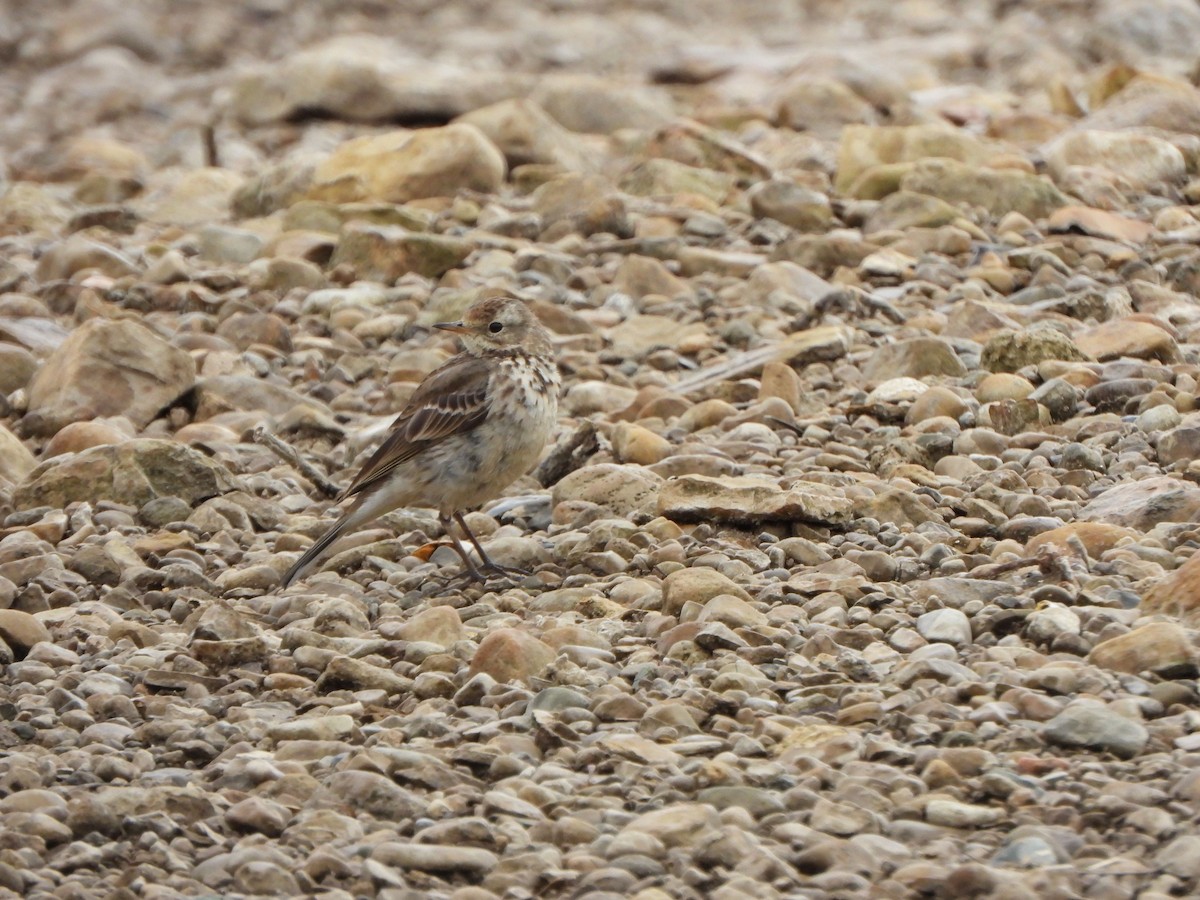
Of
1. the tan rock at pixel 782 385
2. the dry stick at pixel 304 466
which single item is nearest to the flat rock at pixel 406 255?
the dry stick at pixel 304 466

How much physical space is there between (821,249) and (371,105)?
6.63 meters

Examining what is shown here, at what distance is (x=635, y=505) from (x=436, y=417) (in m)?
0.97

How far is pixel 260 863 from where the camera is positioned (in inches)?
192

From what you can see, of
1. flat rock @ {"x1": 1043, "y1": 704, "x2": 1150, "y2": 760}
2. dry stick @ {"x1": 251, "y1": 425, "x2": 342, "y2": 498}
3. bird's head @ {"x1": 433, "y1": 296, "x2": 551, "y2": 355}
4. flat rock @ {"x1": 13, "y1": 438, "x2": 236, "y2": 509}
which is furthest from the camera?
dry stick @ {"x1": 251, "y1": 425, "x2": 342, "y2": 498}

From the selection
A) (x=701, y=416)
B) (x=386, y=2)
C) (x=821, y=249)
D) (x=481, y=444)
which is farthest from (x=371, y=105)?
(x=386, y=2)

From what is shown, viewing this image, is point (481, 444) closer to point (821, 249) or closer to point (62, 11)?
point (821, 249)

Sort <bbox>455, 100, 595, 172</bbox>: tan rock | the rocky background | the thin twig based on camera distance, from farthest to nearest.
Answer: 1. <bbox>455, 100, 595, 172</bbox>: tan rock
2. the thin twig
3. the rocky background

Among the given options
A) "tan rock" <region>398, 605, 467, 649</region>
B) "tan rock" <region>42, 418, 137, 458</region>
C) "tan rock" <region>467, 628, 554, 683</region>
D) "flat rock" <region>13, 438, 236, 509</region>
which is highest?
"tan rock" <region>467, 628, 554, 683</region>

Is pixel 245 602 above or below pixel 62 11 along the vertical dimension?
above

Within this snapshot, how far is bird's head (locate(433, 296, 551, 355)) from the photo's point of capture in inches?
331

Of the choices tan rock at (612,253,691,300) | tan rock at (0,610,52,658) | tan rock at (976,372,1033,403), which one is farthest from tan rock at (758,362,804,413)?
tan rock at (0,610,52,658)

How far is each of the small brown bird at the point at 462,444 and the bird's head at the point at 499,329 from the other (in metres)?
0.12

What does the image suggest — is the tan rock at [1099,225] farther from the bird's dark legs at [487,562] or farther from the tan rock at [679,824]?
the tan rock at [679,824]

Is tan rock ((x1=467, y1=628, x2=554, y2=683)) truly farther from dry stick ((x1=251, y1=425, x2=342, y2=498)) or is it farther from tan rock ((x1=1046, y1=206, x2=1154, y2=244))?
tan rock ((x1=1046, y1=206, x2=1154, y2=244))
